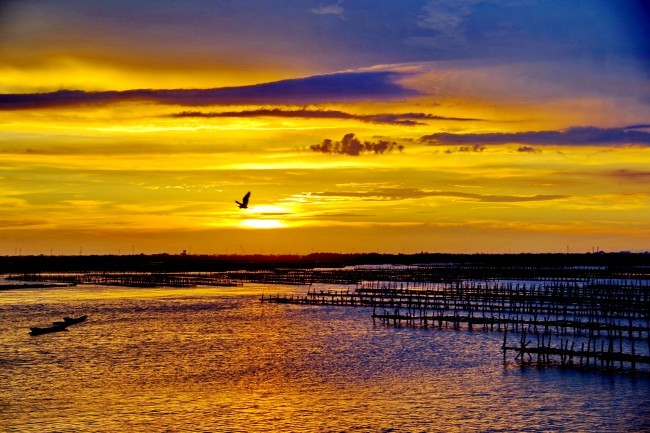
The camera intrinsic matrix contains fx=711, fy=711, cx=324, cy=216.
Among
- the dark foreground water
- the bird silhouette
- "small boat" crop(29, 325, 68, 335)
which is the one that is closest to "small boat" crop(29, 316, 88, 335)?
"small boat" crop(29, 325, 68, 335)

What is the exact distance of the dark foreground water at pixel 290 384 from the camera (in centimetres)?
→ 3384

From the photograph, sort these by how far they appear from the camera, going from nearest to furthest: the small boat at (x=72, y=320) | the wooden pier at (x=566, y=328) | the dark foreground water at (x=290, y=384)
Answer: the dark foreground water at (x=290, y=384) < the wooden pier at (x=566, y=328) < the small boat at (x=72, y=320)

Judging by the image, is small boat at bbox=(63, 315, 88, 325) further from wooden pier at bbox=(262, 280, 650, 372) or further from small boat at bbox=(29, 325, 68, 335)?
wooden pier at bbox=(262, 280, 650, 372)

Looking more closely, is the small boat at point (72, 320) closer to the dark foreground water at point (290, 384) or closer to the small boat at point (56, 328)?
the small boat at point (56, 328)

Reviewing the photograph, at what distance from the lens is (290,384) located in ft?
139

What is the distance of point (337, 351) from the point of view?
5438 cm

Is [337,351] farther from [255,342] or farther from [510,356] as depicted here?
[510,356]

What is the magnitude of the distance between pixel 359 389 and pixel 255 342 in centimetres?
2053

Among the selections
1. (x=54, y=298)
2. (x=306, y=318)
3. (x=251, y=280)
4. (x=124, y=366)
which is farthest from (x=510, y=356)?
(x=251, y=280)

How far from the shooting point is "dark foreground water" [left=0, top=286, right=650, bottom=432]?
111 feet

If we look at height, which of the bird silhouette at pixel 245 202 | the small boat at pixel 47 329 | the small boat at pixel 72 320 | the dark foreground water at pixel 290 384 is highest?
the bird silhouette at pixel 245 202

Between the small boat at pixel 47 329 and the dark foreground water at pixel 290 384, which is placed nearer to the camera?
the dark foreground water at pixel 290 384

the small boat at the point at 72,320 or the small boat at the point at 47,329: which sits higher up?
the small boat at the point at 72,320

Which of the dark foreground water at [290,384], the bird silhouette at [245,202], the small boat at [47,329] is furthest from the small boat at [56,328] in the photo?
the bird silhouette at [245,202]
